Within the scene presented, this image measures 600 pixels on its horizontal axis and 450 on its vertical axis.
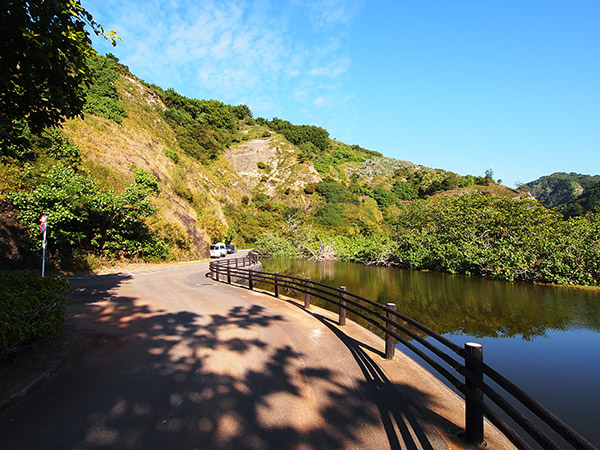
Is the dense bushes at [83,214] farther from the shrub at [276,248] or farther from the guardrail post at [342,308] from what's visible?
the shrub at [276,248]

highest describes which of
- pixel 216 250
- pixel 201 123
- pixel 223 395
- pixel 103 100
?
pixel 201 123

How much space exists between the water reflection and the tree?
38.3 ft

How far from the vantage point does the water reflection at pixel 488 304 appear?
10.7 m

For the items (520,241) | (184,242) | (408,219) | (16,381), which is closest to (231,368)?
(16,381)

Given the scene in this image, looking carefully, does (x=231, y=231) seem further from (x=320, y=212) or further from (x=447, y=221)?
(x=447, y=221)

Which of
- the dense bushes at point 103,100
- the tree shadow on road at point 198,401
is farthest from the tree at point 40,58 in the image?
the dense bushes at point 103,100

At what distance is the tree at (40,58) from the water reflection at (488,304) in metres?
11.7

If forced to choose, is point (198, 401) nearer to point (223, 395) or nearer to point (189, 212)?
point (223, 395)

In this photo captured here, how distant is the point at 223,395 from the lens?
4.13m

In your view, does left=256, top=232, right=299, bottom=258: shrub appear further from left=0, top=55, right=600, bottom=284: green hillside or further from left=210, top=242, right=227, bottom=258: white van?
left=210, top=242, right=227, bottom=258: white van

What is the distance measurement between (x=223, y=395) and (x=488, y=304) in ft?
44.9

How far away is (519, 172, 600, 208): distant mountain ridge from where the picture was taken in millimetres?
109312

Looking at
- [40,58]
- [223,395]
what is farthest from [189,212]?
[223,395]

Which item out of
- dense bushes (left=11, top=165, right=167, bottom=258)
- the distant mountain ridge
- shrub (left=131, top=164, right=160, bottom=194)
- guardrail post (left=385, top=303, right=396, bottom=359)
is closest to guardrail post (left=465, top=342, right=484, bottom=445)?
guardrail post (left=385, top=303, right=396, bottom=359)
